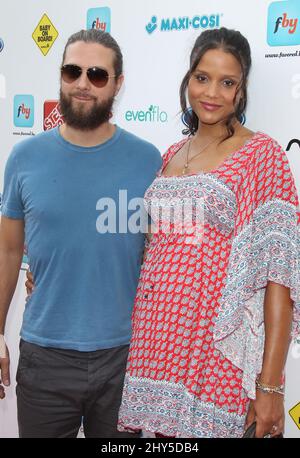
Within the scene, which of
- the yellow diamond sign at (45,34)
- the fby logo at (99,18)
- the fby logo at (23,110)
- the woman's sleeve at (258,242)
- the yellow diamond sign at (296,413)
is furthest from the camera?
the fby logo at (23,110)

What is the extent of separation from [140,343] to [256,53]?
37.2 inches

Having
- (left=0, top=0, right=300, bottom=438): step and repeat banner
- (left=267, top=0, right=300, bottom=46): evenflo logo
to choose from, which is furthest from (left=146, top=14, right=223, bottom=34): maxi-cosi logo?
(left=267, top=0, right=300, bottom=46): evenflo logo

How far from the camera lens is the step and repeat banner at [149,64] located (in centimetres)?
183

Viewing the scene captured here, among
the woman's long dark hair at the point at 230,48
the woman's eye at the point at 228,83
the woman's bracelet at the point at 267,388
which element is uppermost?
the woman's long dark hair at the point at 230,48

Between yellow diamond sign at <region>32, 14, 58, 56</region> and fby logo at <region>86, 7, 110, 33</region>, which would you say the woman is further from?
yellow diamond sign at <region>32, 14, 58, 56</region>

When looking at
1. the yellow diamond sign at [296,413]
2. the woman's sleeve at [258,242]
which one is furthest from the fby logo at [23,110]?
the yellow diamond sign at [296,413]

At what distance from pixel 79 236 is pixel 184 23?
33.9 inches

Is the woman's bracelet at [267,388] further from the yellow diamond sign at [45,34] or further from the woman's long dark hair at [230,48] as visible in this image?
the yellow diamond sign at [45,34]

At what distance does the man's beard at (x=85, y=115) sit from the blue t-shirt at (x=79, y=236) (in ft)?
0.19

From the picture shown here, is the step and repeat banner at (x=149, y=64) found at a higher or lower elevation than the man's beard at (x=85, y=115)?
higher

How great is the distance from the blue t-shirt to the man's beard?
2.3 inches

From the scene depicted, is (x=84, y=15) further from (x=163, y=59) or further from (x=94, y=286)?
(x=94, y=286)

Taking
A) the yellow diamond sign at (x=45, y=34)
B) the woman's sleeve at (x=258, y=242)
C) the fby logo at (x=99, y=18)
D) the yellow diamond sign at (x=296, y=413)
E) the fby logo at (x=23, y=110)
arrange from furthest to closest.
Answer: the fby logo at (x=23, y=110) < the yellow diamond sign at (x=45, y=34) < the fby logo at (x=99, y=18) < the yellow diamond sign at (x=296, y=413) < the woman's sleeve at (x=258, y=242)

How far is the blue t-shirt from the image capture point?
1675 millimetres
